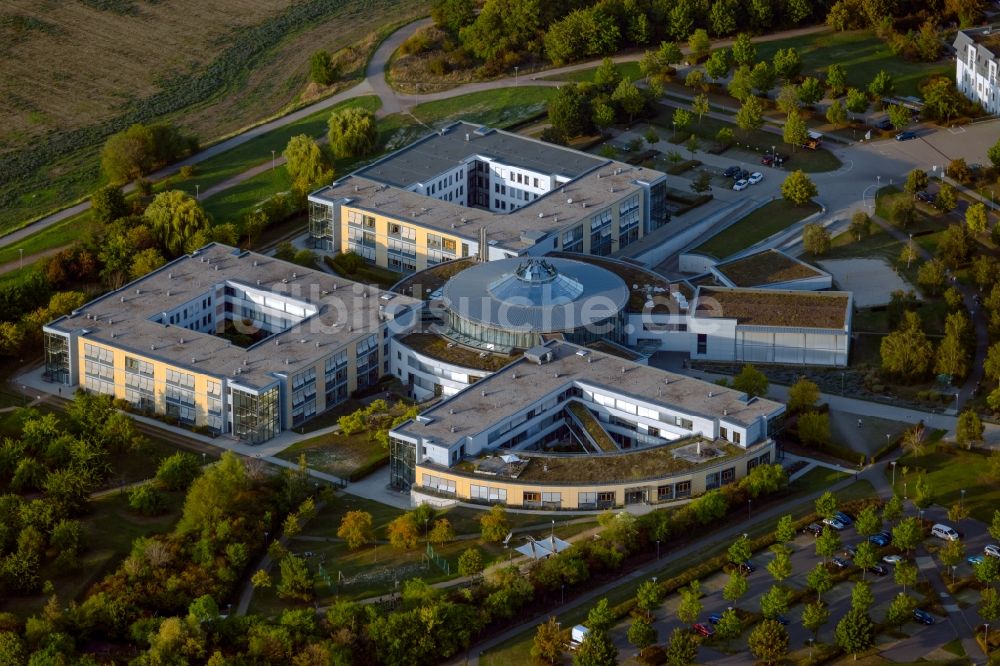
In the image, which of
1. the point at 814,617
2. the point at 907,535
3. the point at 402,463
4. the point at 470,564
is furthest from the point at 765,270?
the point at 814,617

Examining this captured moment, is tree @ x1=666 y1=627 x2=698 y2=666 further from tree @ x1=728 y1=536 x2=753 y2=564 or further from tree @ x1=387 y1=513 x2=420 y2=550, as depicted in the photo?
tree @ x1=387 y1=513 x2=420 y2=550

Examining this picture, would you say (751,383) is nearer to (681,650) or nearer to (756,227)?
(756,227)

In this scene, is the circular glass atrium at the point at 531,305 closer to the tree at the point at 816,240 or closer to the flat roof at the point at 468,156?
the tree at the point at 816,240

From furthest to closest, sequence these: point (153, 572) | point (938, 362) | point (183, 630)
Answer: point (938, 362) → point (153, 572) → point (183, 630)

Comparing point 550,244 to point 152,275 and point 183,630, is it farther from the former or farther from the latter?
point 183,630

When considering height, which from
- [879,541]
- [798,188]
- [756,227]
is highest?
[798,188]

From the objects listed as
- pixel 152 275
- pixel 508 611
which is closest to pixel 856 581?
pixel 508 611

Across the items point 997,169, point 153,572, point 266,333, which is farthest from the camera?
point 997,169

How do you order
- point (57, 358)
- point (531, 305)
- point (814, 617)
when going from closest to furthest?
point (814, 617)
point (531, 305)
point (57, 358)
